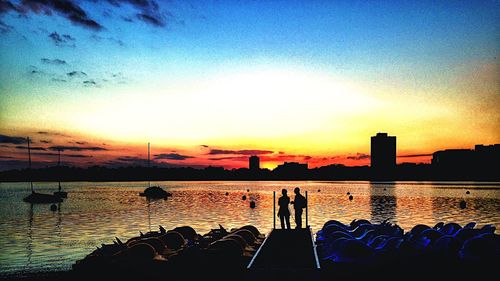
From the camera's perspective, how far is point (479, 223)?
66.9 metres

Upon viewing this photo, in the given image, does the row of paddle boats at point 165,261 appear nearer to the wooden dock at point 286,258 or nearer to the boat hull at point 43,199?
the wooden dock at point 286,258

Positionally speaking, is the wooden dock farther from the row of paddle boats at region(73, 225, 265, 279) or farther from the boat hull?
the boat hull

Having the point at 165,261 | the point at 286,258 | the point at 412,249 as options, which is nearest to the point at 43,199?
the point at 165,261

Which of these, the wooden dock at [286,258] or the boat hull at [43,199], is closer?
the wooden dock at [286,258]

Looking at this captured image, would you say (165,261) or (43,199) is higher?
(165,261)

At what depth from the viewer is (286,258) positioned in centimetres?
2056

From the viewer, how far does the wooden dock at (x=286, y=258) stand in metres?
16.4

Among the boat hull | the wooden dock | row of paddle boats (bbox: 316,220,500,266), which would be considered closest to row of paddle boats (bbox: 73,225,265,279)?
the wooden dock

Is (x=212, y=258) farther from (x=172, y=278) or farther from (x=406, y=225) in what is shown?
(x=406, y=225)

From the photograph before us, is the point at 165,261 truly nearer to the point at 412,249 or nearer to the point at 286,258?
the point at 286,258

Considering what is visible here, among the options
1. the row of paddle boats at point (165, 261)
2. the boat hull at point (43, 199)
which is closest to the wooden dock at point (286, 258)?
the row of paddle boats at point (165, 261)

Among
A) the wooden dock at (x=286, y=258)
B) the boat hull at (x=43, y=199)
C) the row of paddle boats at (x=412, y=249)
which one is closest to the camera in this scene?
the wooden dock at (x=286, y=258)

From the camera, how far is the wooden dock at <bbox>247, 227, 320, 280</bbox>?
1639cm

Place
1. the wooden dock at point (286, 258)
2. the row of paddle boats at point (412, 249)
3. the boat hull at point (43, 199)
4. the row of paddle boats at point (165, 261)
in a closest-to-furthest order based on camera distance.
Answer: the wooden dock at point (286, 258) < the row of paddle boats at point (165, 261) < the row of paddle boats at point (412, 249) < the boat hull at point (43, 199)
